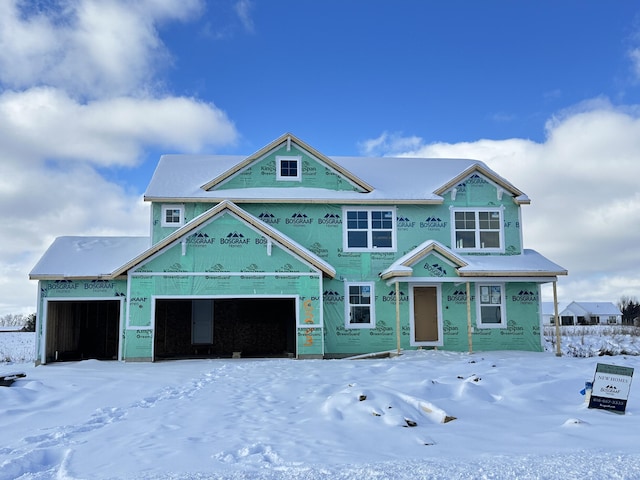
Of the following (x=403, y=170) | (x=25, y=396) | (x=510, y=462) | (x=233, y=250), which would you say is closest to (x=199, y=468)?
(x=510, y=462)

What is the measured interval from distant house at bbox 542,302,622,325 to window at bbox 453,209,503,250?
69.6 meters

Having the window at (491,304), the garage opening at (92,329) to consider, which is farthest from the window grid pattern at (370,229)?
the garage opening at (92,329)

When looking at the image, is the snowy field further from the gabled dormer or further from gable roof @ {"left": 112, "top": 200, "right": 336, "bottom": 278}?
the gabled dormer

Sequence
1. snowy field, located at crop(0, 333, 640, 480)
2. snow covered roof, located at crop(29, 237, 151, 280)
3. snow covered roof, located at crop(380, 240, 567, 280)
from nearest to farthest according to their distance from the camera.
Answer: snowy field, located at crop(0, 333, 640, 480)
snow covered roof, located at crop(29, 237, 151, 280)
snow covered roof, located at crop(380, 240, 567, 280)

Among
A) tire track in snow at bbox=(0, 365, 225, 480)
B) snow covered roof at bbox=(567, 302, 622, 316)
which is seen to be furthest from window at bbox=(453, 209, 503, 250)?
snow covered roof at bbox=(567, 302, 622, 316)

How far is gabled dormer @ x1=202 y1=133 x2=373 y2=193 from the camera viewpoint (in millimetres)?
20047

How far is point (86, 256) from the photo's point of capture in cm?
1917

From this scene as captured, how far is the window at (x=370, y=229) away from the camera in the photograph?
19938 mm

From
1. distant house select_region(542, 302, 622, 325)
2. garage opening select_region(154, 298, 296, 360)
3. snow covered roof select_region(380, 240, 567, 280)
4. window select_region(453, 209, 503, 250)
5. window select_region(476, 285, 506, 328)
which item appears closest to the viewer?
snow covered roof select_region(380, 240, 567, 280)

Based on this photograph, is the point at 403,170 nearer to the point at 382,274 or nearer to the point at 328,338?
the point at 382,274

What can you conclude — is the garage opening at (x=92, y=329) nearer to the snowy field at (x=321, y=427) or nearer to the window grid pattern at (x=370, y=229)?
the window grid pattern at (x=370, y=229)

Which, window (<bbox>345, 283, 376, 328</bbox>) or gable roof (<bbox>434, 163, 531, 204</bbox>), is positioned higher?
gable roof (<bbox>434, 163, 531, 204</bbox>)

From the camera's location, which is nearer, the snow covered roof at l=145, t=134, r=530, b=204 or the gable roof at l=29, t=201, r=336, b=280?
the gable roof at l=29, t=201, r=336, b=280

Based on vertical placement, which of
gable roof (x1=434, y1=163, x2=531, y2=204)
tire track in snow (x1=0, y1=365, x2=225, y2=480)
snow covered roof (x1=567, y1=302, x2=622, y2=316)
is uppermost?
gable roof (x1=434, y1=163, x2=531, y2=204)
